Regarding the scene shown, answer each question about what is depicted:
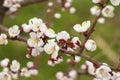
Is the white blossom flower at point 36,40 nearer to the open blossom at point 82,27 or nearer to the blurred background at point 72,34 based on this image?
the open blossom at point 82,27

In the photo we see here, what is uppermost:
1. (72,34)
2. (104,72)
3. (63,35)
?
(72,34)

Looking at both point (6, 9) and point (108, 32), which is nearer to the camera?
point (6, 9)

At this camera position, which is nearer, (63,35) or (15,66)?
(63,35)

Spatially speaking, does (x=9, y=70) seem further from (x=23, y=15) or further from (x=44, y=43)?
(x=23, y=15)

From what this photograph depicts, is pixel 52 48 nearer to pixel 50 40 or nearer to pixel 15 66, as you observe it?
pixel 50 40

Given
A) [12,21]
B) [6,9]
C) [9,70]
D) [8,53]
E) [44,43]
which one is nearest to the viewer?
[44,43]

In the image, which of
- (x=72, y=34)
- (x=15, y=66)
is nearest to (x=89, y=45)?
(x=15, y=66)

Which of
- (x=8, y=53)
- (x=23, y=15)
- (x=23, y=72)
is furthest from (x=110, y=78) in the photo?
(x=23, y=15)

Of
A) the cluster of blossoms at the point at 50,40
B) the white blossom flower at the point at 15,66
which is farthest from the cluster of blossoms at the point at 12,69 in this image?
the cluster of blossoms at the point at 50,40

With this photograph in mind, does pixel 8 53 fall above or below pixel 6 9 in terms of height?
above
